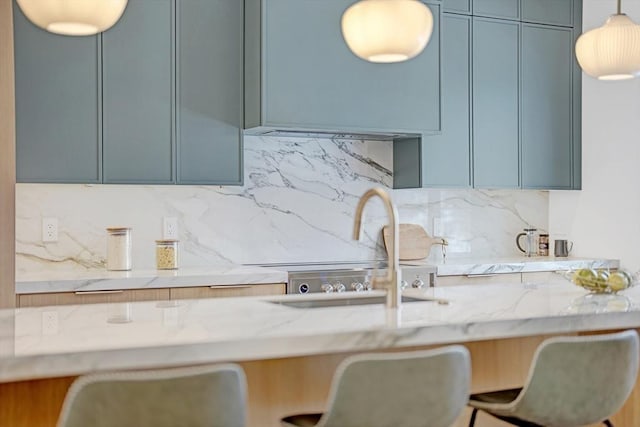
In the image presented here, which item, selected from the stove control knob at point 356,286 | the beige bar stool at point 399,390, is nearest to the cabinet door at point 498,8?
the stove control knob at point 356,286

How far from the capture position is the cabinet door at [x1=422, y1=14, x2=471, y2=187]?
4.87m

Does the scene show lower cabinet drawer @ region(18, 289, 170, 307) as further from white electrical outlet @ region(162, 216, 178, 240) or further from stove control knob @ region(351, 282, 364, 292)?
stove control knob @ region(351, 282, 364, 292)

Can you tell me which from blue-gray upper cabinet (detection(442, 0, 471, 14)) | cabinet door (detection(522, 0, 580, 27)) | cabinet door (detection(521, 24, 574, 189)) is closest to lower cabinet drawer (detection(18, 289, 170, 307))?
blue-gray upper cabinet (detection(442, 0, 471, 14))

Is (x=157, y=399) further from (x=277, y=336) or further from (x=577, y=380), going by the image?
(x=577, y=380)

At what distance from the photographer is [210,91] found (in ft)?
14.0

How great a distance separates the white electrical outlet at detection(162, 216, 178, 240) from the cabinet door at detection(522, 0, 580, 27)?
8.54ft

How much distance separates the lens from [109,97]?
4051 mm

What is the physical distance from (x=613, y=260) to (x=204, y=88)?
2766 millimetres

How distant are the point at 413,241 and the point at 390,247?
2494 millimetres

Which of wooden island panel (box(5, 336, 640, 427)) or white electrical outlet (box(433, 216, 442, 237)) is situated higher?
white electrical outlet (box(433, 216, 442, 237))

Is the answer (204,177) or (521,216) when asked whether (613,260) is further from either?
(204,177)

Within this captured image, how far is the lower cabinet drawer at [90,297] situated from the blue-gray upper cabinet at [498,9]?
267 centimetres

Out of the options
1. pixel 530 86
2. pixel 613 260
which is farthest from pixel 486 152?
pixel 613 260

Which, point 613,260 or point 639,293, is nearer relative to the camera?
point 639,293
